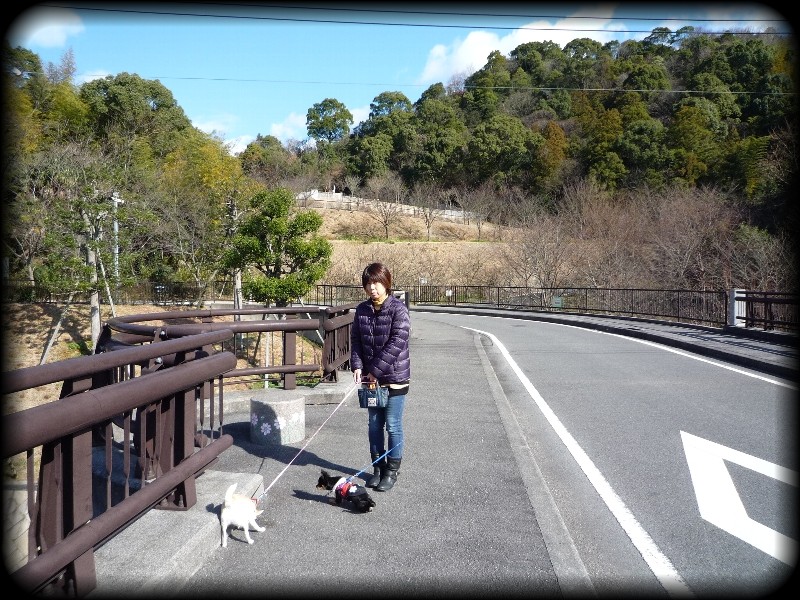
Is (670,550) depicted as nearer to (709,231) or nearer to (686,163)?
(709,231)

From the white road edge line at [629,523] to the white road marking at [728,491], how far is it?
1.94ft

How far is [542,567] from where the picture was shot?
387 cm

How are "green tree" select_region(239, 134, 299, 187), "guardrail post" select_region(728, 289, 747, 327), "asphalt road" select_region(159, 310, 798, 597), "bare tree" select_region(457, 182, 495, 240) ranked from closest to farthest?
1. "asphalt road" select_region(159, 310, 798, 597)
2. "guardrail post" select_region(728, 289, 747, 327)
3. "green tree" select_region(239, 134, 299, 187)
4. "bare tree" select_region(457, 182, 495, 240)

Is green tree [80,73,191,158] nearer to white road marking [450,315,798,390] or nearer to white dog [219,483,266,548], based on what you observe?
white road marking [450,315,798,390]

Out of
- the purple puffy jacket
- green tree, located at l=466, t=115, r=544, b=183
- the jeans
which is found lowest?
the jeans

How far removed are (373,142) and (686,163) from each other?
3420 cm

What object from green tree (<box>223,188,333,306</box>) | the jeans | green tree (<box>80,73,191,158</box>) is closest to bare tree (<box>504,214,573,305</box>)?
green tree (<box>223,188,333,306</box>)

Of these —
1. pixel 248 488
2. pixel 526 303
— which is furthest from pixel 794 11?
Answer: pixel 526 303

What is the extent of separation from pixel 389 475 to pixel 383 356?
967 millimetres

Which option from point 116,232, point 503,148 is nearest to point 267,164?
point 503,148

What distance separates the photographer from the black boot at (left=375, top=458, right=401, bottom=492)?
17.3 ft

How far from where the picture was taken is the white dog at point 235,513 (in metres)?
4.02

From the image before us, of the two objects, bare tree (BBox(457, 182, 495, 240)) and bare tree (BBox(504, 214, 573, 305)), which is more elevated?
bare tree (BBox(457, 182, 495, 240))

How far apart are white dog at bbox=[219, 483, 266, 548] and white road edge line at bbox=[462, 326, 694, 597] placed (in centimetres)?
246
